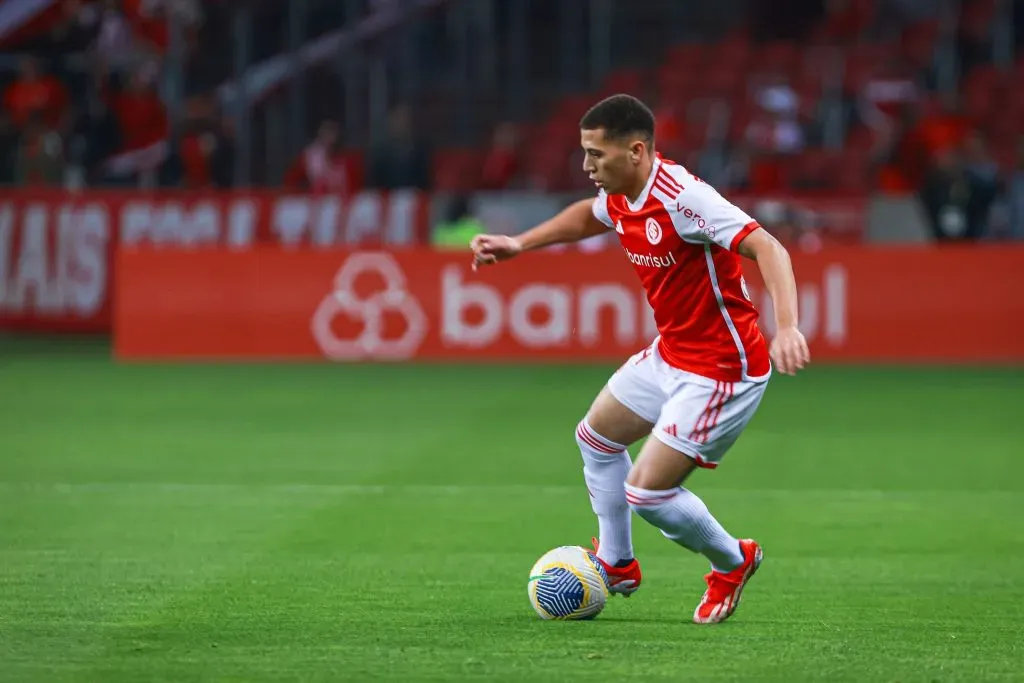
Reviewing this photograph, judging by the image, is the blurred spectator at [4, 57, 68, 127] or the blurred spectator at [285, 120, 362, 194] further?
the blurred spectator at [4, 57, 68, 127]

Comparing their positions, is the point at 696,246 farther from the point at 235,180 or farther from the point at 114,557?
the point at 235,180

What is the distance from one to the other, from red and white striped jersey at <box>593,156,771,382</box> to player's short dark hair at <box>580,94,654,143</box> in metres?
0.18

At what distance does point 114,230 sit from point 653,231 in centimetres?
1659

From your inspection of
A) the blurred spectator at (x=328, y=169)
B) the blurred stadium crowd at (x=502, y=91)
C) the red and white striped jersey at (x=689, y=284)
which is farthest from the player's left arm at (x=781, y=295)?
the blurred spectator at (x=328, y=169)

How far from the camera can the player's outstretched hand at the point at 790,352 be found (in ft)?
17.8

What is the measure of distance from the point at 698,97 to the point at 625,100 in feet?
60.7

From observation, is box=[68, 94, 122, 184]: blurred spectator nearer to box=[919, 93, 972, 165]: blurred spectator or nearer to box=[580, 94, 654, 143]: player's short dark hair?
box=[919, 93, 972, 165]: blurred spectator

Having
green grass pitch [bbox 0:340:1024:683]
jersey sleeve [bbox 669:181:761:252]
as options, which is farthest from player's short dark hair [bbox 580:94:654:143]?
green grass pitch [bbox 0:340:1024:683]

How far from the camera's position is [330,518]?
891 cm

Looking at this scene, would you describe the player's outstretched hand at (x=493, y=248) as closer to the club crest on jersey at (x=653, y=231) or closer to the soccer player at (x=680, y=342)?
the soccer player at (x=680, y=342)

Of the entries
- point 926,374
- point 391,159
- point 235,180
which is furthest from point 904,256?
point 235,180

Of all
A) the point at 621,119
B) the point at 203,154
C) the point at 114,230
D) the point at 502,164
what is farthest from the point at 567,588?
the point at 203,154

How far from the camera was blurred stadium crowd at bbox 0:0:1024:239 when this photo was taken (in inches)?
880

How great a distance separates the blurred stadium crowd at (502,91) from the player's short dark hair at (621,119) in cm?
1509
